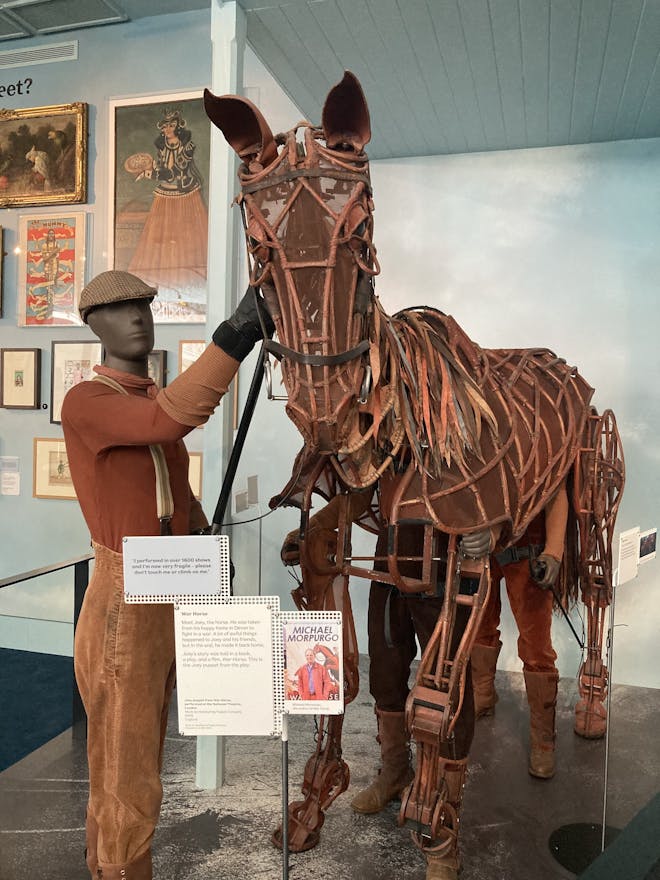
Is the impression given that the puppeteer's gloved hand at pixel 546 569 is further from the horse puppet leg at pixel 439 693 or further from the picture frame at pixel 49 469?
the picture frame at pixel 49 469

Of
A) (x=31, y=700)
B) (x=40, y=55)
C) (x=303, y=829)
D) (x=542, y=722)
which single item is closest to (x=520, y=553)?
(x=542, y=722)

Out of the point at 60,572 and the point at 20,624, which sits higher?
the point at 60,572

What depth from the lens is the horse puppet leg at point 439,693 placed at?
1796 millimetres

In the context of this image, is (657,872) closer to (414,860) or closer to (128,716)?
(414,860)

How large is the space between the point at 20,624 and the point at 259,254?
1959 mm

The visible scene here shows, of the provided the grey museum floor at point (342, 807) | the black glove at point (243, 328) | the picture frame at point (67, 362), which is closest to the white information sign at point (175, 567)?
the black glove at point (243, 328)

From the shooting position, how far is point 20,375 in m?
3.13

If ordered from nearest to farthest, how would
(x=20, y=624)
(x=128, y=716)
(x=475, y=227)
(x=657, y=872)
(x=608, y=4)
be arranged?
(x=657, y=872)
(x=128, y=716)
(x=608, y=4)
(x=20, y=624)
(x=475, y=227)

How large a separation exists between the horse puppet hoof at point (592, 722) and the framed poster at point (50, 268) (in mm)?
2904

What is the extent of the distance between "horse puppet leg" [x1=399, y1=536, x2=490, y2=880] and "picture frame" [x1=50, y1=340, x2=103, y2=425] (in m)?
2.04

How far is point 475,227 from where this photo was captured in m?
3.29

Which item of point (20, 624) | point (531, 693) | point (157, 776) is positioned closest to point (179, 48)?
point (20, 624)

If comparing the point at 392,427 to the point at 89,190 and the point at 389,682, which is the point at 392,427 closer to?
the point at 389,682

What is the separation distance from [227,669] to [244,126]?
3.87 ft
